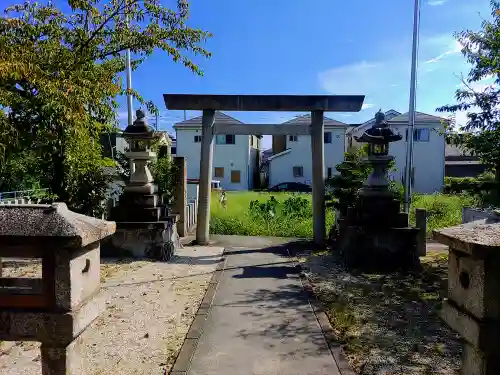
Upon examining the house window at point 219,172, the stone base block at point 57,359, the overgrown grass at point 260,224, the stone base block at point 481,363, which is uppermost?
the house window at point 219,172

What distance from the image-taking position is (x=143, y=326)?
5.14m

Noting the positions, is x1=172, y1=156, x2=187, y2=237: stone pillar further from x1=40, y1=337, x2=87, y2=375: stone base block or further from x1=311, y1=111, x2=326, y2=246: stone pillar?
x1=40, y1=337, x2=87, y2=375: stone base block

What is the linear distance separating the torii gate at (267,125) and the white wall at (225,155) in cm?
2201

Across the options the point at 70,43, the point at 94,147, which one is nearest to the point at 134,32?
the point at 70,43

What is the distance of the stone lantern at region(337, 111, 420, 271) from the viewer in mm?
8492

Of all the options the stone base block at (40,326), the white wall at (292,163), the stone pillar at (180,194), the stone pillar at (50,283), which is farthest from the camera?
the white wall at (292,163)

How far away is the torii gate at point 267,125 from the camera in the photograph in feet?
34.1

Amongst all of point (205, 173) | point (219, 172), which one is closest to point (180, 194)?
point (205, 173)

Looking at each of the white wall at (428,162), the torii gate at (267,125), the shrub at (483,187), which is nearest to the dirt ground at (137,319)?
the torii gate at (267,125)

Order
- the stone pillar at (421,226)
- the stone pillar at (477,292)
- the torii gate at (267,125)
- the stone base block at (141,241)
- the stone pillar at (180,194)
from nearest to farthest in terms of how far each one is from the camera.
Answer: the stone pillar at (477,292), the stone base block at (141,241), the stone pillar at (421,226), the torii gate at (267,125), the stone pillar at (180,194)

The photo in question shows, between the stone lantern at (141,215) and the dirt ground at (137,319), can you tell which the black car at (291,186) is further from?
the dirt ground at (137,319)

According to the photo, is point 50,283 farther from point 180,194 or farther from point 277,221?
point 277,221

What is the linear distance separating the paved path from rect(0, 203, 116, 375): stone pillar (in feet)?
5.27

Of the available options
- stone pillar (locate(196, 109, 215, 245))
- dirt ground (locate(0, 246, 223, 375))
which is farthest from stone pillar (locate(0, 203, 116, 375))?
stone pillar (locate(196, 109, 215, 245))
